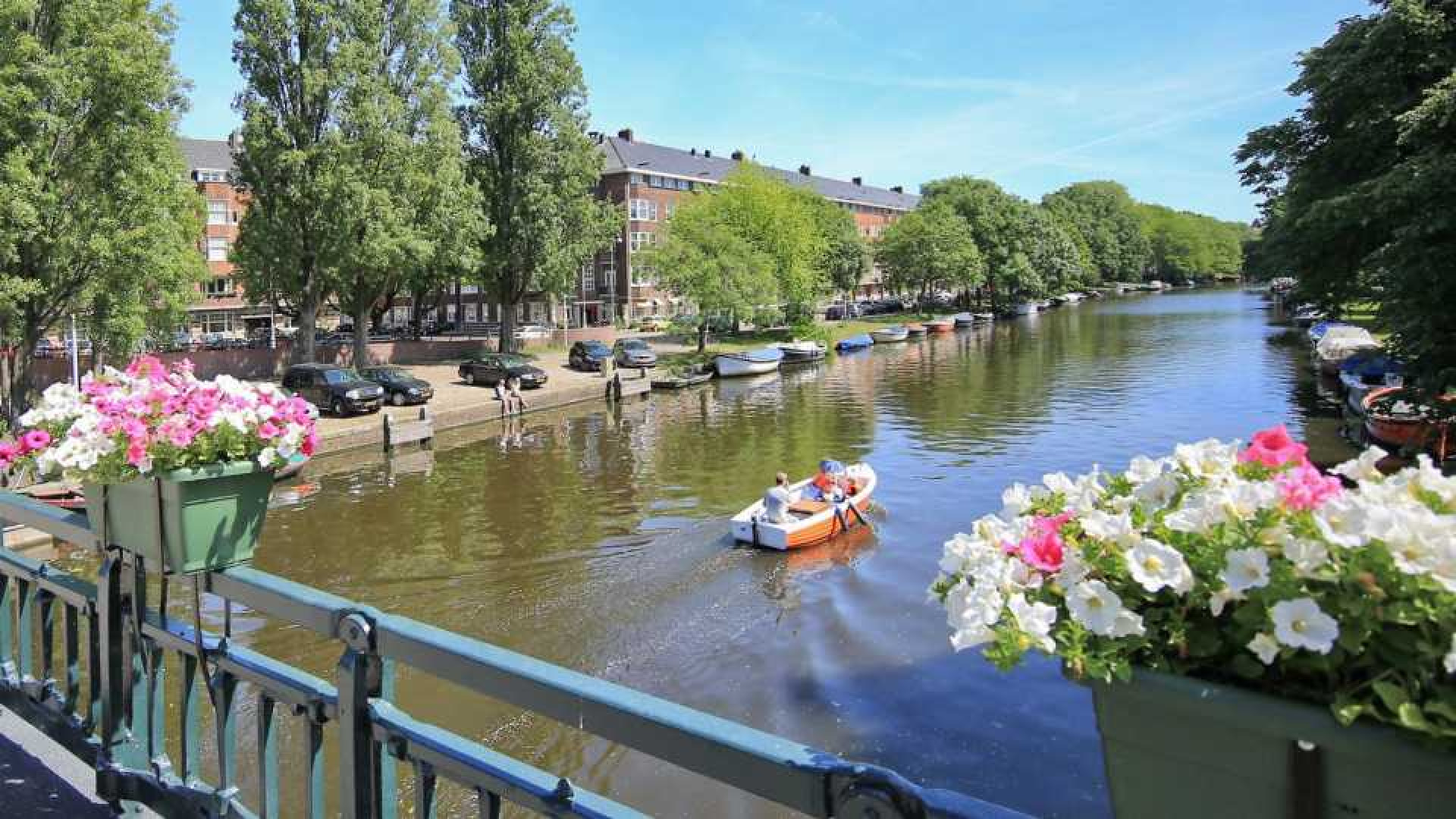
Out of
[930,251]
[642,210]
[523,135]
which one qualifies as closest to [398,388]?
[523,135]

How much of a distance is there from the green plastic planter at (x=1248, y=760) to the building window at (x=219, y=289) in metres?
90.4

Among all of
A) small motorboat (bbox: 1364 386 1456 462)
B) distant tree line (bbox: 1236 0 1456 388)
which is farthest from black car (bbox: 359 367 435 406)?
small motorboat (bbox: 1364 386 1456 462)

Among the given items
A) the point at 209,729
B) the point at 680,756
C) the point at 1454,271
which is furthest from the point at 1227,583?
the point at 1454,271

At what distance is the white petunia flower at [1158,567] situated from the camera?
6.23 ft

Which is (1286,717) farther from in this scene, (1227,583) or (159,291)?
(159,291)

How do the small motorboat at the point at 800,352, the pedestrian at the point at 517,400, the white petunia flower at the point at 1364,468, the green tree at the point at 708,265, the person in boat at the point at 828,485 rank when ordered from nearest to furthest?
the white petunia flower at the point at 1364,468
the person in boat at the point at 828,485
the pedestrian at the point at 517,400
the green tree at the point at 708,265
the small motorboat at the point at 800,352

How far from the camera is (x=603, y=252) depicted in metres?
92.5

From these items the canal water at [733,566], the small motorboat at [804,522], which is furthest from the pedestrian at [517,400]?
the small motorboat at [804,522]

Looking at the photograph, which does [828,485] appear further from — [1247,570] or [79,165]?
[79,165]

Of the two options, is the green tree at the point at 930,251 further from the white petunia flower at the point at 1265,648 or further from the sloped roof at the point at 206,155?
the white petunia flower at the point at 1265,648

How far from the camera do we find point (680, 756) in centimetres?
232

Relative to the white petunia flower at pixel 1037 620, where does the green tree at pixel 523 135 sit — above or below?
above

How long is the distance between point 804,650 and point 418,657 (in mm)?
11860

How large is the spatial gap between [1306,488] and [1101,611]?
1.58 feet
